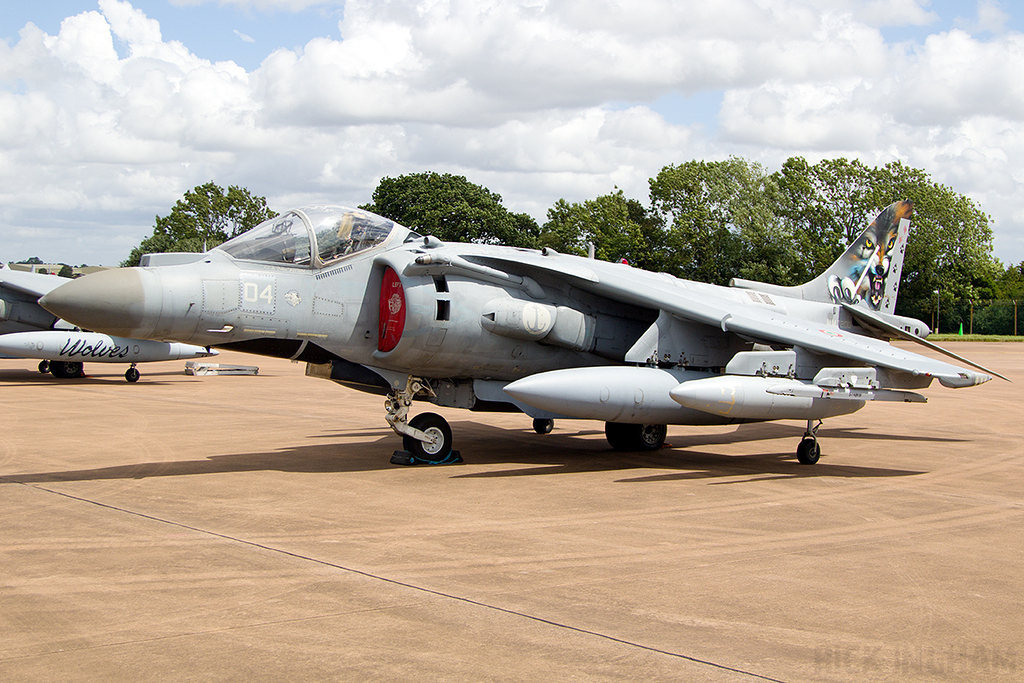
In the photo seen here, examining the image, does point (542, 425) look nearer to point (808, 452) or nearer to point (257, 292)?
point (808, 452)

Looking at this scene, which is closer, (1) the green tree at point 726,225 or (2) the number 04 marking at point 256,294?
(2) the number 04 marking at point 256,294

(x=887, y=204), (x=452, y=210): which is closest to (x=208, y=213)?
(x=452, y=210)

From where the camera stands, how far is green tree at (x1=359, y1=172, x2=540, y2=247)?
A: 6638cm

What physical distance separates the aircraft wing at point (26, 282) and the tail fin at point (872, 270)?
55.3ft

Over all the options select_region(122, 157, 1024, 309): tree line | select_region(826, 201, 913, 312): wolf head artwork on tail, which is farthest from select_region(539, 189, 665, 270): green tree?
select_region(826, 201, 913, 312): wolf head artwork on tail

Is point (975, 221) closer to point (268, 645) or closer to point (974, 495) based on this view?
point (974, 495)

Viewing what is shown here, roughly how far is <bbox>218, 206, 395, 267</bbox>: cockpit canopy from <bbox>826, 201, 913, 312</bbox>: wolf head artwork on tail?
24.8ft

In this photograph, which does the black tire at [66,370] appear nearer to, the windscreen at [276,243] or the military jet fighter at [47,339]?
the military jet fighter at [47,339]

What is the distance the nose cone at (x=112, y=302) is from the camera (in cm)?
781

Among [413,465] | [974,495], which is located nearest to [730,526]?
[974,495]

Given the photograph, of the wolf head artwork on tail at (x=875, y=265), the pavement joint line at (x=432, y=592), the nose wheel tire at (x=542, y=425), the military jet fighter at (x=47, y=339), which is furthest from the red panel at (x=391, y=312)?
the military jet fighter at (x=47, y=339)

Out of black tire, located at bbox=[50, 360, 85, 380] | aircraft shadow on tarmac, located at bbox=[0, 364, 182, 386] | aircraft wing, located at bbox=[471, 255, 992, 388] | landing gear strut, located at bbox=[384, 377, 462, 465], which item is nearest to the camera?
aircraft wing, located at bbox=[471, 255, 992, 388]

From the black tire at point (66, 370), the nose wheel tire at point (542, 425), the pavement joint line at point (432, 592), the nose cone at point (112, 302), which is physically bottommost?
the pavement joint line at point (432, 592)

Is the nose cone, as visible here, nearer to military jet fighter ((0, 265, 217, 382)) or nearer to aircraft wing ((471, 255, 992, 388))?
aircraft wing ((471, 255, 992, 388))
